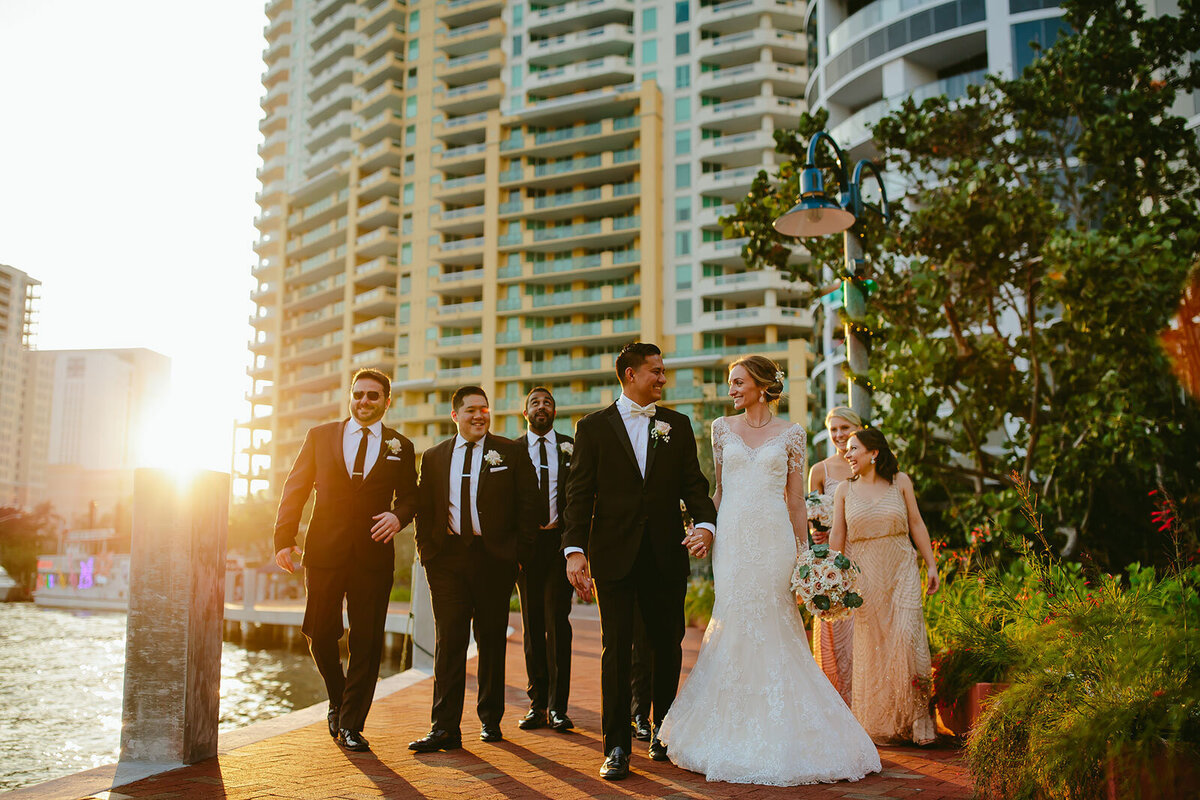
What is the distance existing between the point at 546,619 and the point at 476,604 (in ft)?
3.39

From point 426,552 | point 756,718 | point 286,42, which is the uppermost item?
point 286,42

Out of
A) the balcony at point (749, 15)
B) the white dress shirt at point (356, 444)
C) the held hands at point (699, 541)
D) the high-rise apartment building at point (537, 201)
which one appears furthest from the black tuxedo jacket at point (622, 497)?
the balcony at point (749, 15)

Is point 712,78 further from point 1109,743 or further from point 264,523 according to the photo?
point 1109,743

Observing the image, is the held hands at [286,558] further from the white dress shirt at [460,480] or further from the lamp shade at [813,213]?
the lamp shade at [813,213]

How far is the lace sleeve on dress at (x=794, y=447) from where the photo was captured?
209 inches

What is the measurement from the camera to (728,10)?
196 feet

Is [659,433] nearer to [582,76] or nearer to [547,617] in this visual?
[547,617]

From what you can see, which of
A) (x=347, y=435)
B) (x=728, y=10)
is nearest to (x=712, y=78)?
(x=728, y=10)

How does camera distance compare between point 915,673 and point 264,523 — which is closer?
point 915,673

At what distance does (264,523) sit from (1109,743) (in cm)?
5519

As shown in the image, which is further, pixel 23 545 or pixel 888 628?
pixel 23 545

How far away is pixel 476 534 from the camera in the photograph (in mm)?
5918

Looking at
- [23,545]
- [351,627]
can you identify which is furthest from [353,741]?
[23,545]

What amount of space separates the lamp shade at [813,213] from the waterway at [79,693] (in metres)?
6.70
